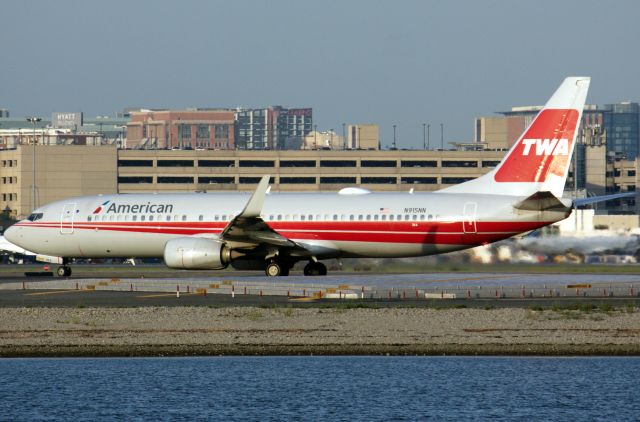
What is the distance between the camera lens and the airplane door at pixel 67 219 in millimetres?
61875

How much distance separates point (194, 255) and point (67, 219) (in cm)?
949

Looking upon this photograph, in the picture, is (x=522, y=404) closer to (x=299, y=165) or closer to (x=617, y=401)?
(x=617, y=401)

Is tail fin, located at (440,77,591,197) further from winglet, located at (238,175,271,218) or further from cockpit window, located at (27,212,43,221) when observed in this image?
cockpit window, located at (27,212,43,221)

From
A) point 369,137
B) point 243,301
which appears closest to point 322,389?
point 243,301

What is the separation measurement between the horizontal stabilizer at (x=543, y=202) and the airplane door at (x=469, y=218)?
93.3 inches

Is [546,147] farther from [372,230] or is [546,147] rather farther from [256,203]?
[256,203]

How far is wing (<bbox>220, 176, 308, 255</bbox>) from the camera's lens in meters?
55.6

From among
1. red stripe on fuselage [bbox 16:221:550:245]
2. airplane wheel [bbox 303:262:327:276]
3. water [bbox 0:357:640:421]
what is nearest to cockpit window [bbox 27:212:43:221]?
red stripe on fuselage [bbox 16:221:550:245]

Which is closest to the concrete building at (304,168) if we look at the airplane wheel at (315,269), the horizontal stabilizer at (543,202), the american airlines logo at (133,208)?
the american airlines logo at (133,208)

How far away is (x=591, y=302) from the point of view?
4400 centimetres

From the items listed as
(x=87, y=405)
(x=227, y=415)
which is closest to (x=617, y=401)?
(x=227, y=415)

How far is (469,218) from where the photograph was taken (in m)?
55.4

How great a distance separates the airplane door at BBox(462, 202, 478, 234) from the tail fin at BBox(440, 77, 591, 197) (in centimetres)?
191

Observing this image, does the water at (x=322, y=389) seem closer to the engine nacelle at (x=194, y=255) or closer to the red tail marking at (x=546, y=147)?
the engine nacelle at (x=194, y=255)
